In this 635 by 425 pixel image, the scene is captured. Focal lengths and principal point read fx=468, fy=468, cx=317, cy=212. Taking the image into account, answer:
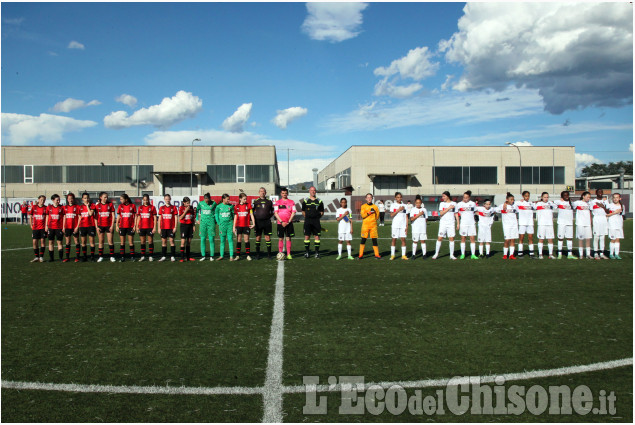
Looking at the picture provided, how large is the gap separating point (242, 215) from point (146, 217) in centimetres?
275

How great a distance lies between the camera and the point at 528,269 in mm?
11453

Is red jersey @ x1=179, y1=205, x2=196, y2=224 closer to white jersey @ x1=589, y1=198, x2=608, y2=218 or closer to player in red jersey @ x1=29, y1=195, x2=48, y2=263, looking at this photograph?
player in red jersey @ x1=29, y1=195, x2=48, y2=263

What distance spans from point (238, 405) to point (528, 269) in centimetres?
954

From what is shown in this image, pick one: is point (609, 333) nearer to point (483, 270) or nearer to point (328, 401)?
point (328, 401)

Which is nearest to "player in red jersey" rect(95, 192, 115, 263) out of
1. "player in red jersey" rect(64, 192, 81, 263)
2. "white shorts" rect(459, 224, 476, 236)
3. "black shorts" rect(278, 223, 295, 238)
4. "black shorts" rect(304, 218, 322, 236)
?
"player in red jersey" rect(64, 192, 81, 263)

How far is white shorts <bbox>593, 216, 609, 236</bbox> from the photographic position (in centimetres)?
1391

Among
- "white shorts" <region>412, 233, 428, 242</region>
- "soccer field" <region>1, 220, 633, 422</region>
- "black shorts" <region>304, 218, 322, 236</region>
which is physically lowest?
"soccer field" <region>1, 220, 633, 422</region>

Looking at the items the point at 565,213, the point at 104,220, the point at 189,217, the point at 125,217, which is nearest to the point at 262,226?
the point at 189,217

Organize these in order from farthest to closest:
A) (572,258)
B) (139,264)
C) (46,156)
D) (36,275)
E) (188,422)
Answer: (46,156), (572,258), (139,264), (36,275), (188,422)

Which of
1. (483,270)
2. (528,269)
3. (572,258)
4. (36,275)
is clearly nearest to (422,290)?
(483,270)

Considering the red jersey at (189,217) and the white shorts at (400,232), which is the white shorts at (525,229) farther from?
the red jersey at (189,217)

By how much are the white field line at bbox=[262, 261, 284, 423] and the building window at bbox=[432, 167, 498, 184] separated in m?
61.7

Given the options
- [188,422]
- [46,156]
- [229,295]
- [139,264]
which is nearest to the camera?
[188,422]

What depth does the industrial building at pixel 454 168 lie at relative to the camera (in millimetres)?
65812
